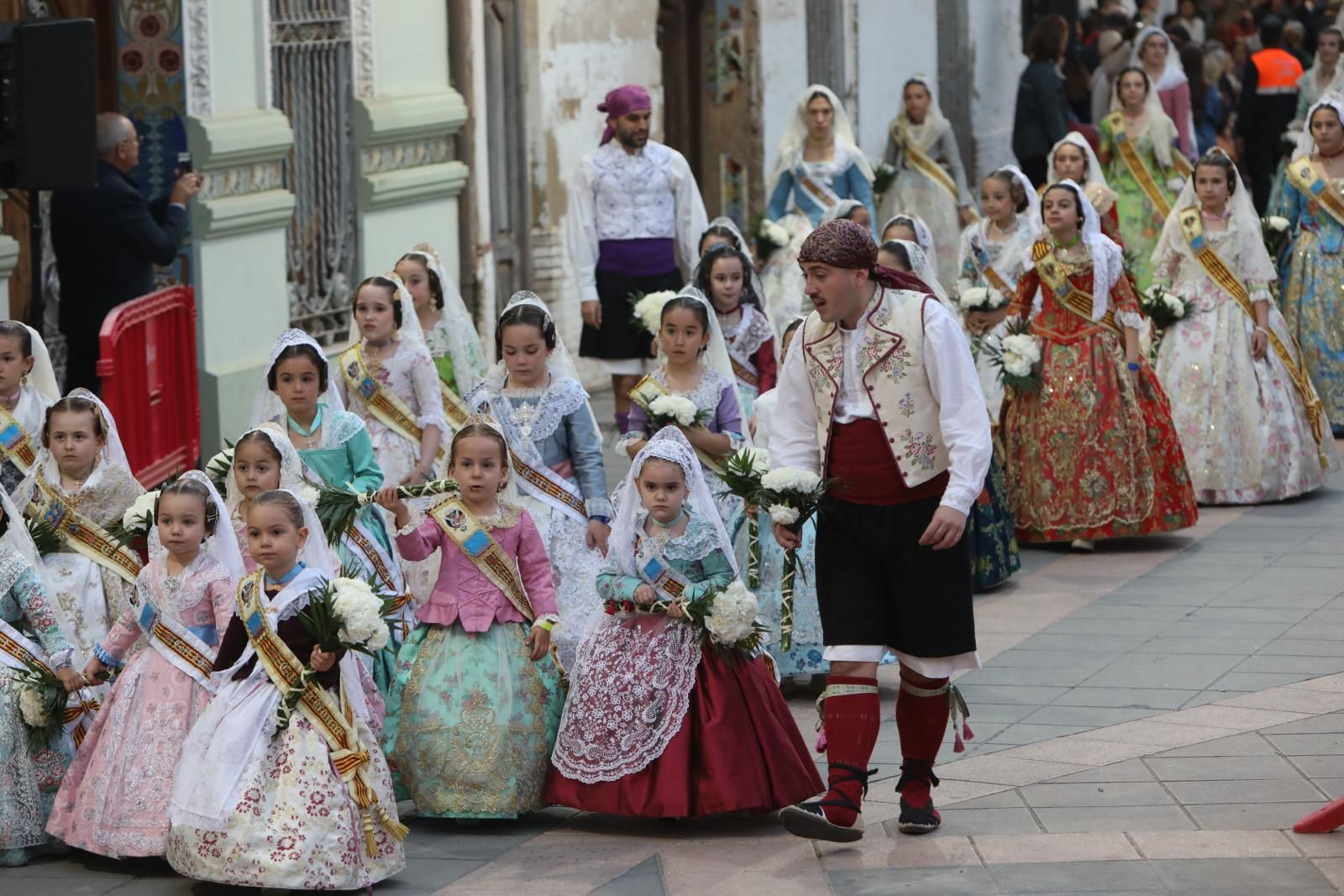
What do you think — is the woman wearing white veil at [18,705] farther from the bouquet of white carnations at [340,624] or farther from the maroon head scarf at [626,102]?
the maroon head scarf at [626,102]

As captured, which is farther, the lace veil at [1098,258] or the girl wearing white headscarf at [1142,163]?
the girl wearing white headscarf at [1142,163]

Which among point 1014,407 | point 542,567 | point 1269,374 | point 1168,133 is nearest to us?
point 542,567

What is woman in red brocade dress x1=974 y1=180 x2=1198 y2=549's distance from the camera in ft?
37.4

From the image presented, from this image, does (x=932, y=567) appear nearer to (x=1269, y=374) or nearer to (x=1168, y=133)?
(x=1269, y=374)

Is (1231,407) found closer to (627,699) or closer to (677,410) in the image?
(677,410)

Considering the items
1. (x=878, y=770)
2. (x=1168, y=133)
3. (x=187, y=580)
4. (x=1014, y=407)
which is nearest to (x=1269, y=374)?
(x=1014, y=407)

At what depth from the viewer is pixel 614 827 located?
24.3 feet

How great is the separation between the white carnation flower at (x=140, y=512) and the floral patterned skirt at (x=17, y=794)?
623 millimetres

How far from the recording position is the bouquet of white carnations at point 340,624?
6688 millimetres

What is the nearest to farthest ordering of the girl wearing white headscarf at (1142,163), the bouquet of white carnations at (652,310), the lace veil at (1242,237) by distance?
the bouquet of white carnations at (652,310), the lace veil at (1242,237), the girl wearing white headscarf at (1142,163)

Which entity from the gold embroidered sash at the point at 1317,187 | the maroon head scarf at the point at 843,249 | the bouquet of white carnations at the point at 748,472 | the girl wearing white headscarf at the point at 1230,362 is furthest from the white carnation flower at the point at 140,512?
the gold embroidered sash at the point at 1317,187

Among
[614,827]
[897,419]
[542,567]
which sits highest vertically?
[897,419]

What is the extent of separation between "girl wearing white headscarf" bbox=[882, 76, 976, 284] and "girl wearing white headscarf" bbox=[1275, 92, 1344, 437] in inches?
132

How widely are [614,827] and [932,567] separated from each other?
125 cm
